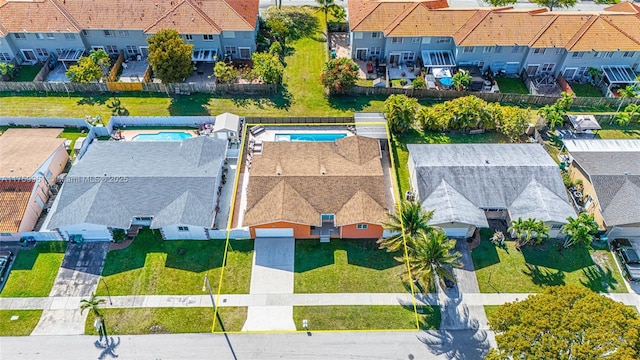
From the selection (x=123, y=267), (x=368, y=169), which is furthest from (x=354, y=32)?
(x=123, y=267)

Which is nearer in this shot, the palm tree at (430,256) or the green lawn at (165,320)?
the palm tree at (430,256)

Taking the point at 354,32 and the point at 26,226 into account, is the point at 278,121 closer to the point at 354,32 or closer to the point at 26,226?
the point at 354,32

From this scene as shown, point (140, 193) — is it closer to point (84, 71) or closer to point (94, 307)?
point (94, 307)

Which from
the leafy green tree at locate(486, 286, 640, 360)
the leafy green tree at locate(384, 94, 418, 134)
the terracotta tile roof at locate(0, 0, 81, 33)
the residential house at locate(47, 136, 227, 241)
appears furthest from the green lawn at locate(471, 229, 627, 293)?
the terracotta tile roof at locate(0, 0, 81, 33)

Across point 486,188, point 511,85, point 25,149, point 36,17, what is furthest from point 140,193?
point 511,85

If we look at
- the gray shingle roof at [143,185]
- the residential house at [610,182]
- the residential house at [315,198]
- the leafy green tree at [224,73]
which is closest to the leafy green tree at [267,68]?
the leafy green tree at [224,73]

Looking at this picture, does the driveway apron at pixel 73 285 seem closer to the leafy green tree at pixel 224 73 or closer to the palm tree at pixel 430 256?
the leafy green tree at pixel 224 73
